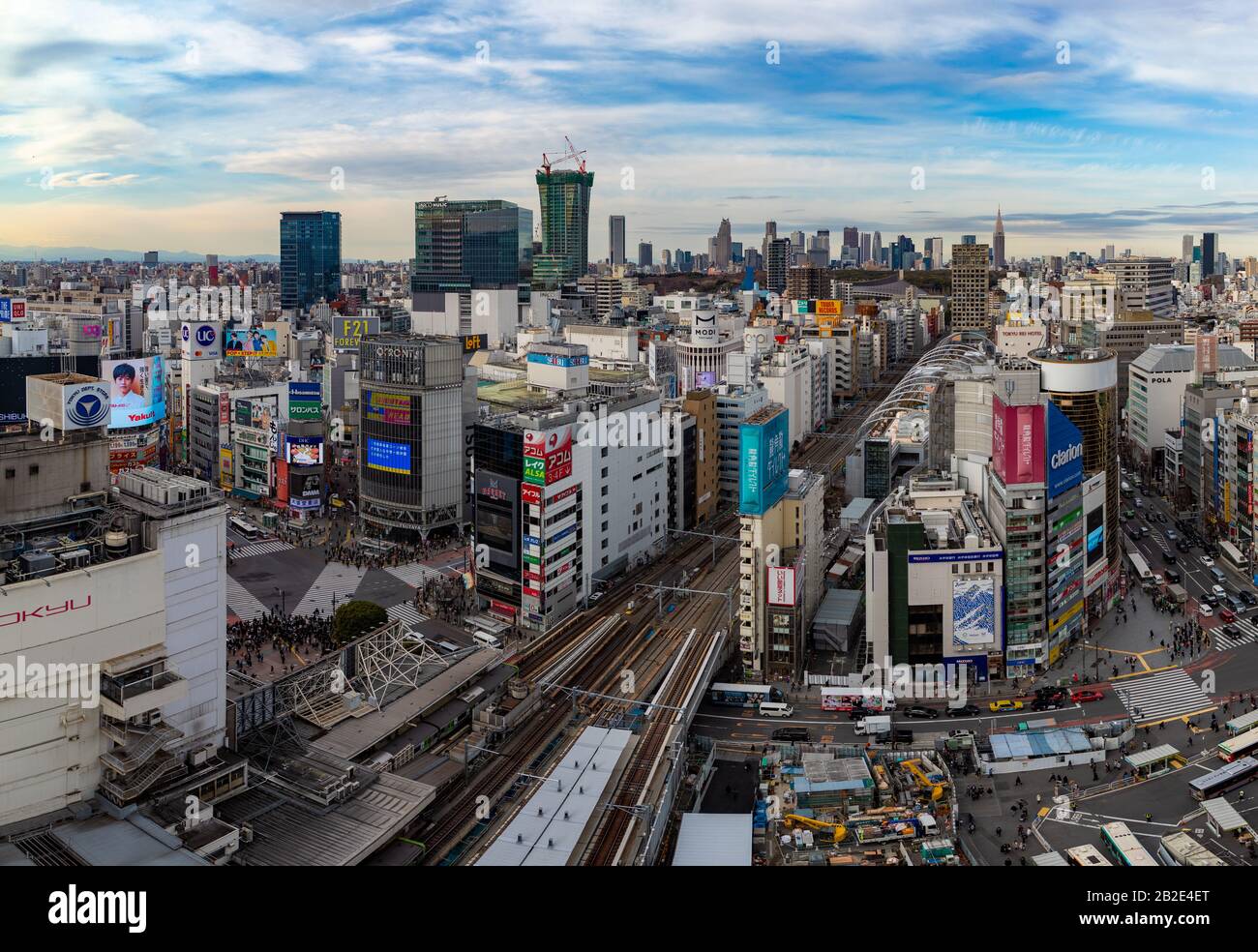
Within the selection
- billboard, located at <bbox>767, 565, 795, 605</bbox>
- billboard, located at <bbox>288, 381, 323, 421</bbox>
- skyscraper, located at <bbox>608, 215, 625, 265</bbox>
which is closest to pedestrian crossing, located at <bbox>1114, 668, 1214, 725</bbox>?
billboard, located at <bbox>767, 565, 795, 605</bbox>

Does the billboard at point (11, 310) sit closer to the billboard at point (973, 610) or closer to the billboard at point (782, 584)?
the billboard at point (782, 584)

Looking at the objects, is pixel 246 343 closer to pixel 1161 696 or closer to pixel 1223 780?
pixel 1161 696

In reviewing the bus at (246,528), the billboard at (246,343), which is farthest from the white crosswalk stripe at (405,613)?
the billboard at (246,343)

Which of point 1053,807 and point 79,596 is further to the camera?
point 1053,807

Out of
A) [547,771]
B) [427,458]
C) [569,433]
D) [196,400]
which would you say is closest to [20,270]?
[196,400]

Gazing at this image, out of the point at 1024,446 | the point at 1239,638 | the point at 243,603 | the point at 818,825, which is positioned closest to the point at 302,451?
the point at 243,603
